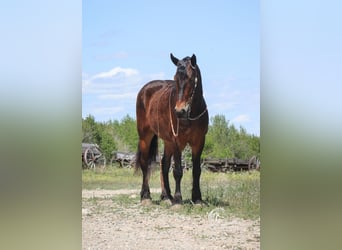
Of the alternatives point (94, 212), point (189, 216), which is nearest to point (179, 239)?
point (189, 216)

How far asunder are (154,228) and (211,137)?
2.64ft

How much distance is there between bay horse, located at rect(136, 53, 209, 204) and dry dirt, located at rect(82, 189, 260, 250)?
15 cm

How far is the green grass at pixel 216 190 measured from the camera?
765 cm

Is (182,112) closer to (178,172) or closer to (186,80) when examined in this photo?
(186,80)

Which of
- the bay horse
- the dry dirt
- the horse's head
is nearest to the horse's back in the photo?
the bay horse

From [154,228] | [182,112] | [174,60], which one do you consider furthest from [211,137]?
[154,228]

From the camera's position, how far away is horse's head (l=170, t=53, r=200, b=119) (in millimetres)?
7648

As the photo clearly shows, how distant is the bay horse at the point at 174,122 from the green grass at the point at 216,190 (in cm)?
5

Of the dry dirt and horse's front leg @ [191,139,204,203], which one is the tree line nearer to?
horse's front leg @ [191,139,204,203]

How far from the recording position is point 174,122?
25.4ft

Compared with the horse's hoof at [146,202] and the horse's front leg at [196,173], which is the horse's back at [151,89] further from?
the horse's hoof at [146,202]
